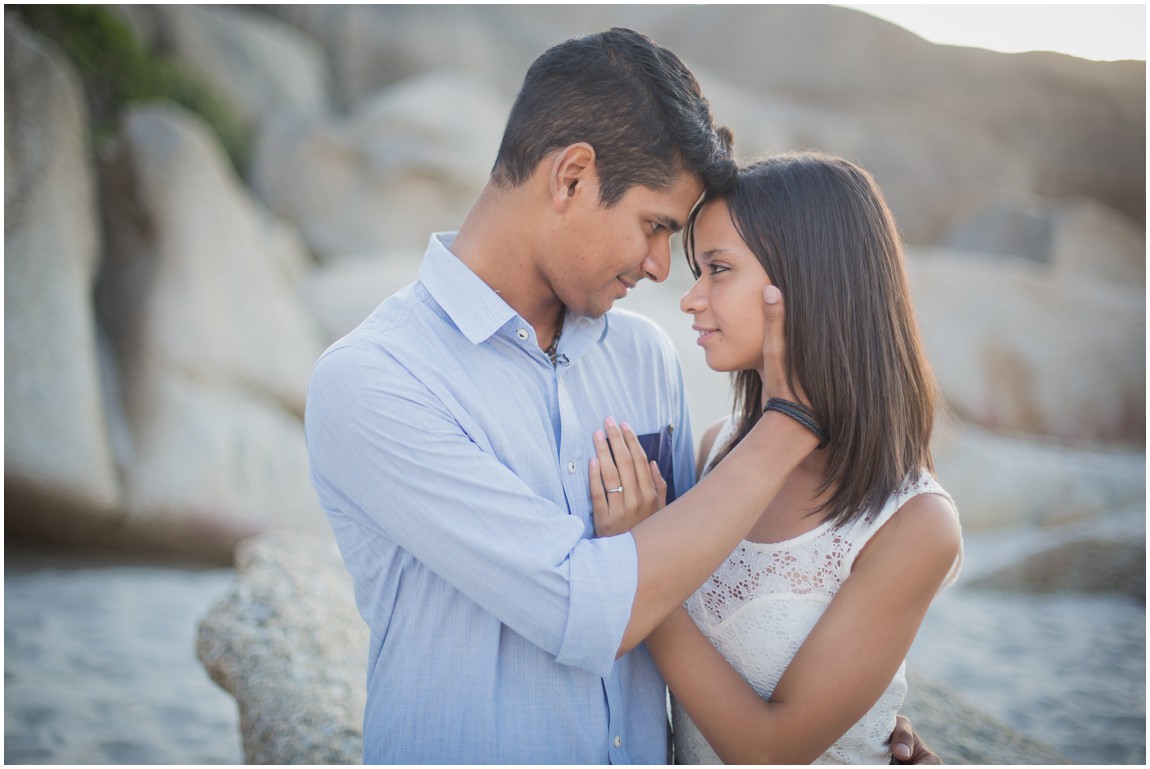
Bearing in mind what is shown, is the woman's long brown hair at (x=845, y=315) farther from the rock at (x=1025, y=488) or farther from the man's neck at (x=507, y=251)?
the rock at (x=1025, y=488)

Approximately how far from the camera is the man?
5.15ft

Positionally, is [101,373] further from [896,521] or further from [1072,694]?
[1072,694]

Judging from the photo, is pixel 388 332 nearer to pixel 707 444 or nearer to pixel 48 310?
pixel 707 444

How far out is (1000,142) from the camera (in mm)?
17453

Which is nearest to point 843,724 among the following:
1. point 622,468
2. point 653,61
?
point 622,468

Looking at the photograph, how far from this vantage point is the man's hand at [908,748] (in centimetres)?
194

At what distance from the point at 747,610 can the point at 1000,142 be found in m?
18.1

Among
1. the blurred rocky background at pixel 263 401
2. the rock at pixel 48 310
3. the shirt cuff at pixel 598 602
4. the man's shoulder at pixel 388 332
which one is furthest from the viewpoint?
the rock at pixel 48 310

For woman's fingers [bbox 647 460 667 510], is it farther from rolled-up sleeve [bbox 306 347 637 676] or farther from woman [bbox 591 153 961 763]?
rolled-up sleeve [bbox 306 347 637 676]

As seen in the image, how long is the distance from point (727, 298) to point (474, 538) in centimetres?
82

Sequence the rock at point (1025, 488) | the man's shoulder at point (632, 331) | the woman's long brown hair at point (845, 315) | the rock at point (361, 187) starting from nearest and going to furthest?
1. the woman's long brown hair at point (845, 315)
2. the man's shoulder at point (632, 331)
3. the rock at point (1025, 488)
4. the rock at point (361, 187)

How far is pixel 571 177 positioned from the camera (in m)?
1.95

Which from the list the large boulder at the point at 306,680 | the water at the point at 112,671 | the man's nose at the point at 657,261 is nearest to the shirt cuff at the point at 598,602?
the man's nose at the point at 657,261

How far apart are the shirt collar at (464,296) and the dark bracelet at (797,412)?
1.47 ft
